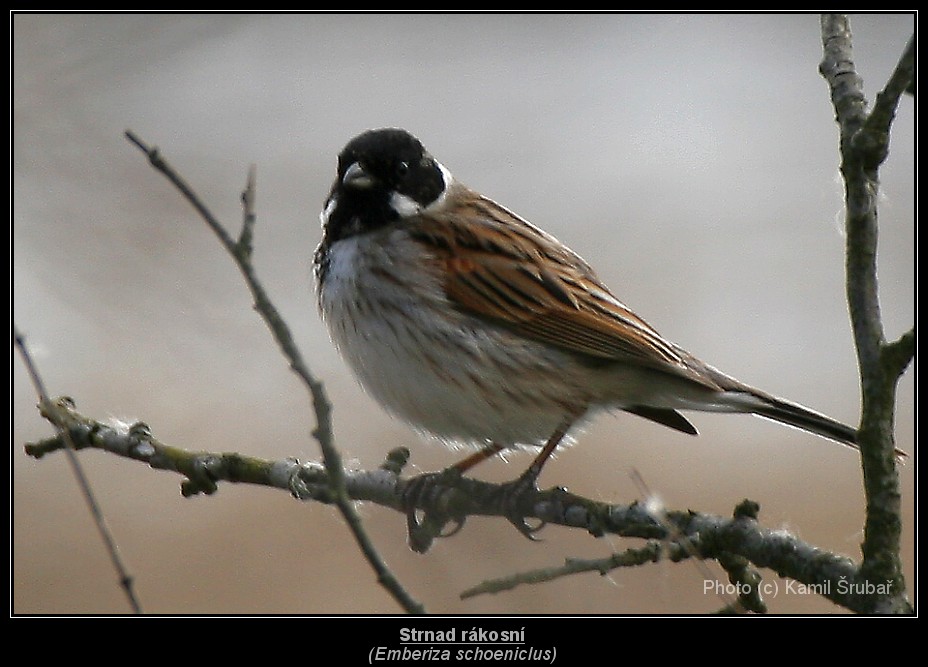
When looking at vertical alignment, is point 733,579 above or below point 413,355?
below

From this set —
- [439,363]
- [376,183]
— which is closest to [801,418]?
[439,363]

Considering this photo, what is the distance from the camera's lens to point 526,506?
4809mm

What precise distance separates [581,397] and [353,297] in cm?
132

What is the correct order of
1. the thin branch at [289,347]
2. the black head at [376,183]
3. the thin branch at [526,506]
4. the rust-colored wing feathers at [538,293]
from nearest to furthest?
the thin branch at [289,347], the thin branch at [526,506], the rust-colored wing feathers at [538,293], the black head at [376,183]

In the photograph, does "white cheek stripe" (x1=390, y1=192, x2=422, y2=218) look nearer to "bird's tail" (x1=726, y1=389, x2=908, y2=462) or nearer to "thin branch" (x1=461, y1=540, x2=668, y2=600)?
"bird's tail" (x1=726, y1=389, x2=908, y2=462)

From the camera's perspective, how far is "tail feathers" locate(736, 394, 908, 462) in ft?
17.0

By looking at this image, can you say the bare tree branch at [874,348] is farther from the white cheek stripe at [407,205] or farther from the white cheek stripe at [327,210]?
the white cheek stripe at [327,210]

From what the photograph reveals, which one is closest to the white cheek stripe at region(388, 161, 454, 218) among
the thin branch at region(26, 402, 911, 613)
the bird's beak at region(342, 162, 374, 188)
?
the bird's beak at region(342, 162, 374, 188)

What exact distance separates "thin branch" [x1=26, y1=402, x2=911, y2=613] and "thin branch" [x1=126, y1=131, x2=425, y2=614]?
0.86 metres

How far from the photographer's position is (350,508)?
283 centimetres

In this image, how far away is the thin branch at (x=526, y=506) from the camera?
3594 millimetres

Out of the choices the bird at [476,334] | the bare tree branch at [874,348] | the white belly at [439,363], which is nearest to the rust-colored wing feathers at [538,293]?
the bird at [476,334]

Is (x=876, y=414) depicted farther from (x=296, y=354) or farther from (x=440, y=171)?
(x=440, y=171)
